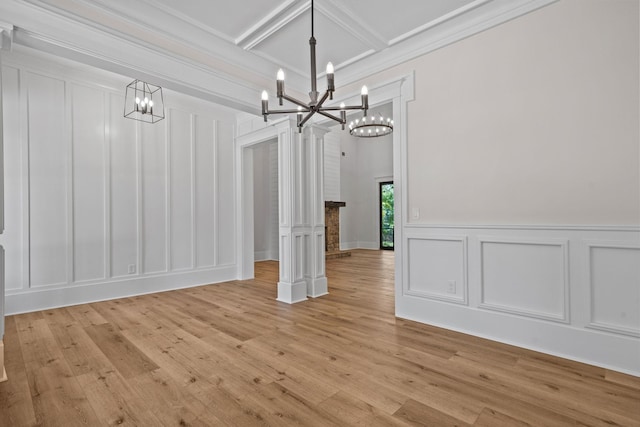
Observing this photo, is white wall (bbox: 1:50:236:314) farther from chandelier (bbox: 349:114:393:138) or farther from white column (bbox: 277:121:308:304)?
chandelier (bbox: 349:114:393:138)

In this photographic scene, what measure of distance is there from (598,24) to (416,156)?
63.2 inches

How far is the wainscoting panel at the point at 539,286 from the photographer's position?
86.9 inches

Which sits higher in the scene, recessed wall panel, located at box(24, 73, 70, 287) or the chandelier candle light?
the chandelier candle light

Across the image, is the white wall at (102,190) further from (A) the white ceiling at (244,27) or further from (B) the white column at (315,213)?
(B) the white column at (315,213)

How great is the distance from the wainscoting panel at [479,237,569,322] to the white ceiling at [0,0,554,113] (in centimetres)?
193

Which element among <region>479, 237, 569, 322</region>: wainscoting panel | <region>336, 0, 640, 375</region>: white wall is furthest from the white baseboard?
<region>479, 237, 569, 322</region>: wainscoting panel

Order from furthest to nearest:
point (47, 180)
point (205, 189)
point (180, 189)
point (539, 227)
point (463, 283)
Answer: point (205, 189) < point (180, 189) < point (47, 180) < point (463, 283) < point (539, 227)

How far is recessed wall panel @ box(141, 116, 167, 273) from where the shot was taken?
182 inches

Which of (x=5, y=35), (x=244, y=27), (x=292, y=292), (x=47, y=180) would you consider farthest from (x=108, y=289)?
(x=244, y=27)

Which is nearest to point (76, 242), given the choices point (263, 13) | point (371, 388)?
point (263, 13)

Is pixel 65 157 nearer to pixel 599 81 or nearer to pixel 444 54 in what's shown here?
pixel 444 54

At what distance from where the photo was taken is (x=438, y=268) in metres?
3.12

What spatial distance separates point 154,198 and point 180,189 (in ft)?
1.35

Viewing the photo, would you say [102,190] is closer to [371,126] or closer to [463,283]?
[463,283]
